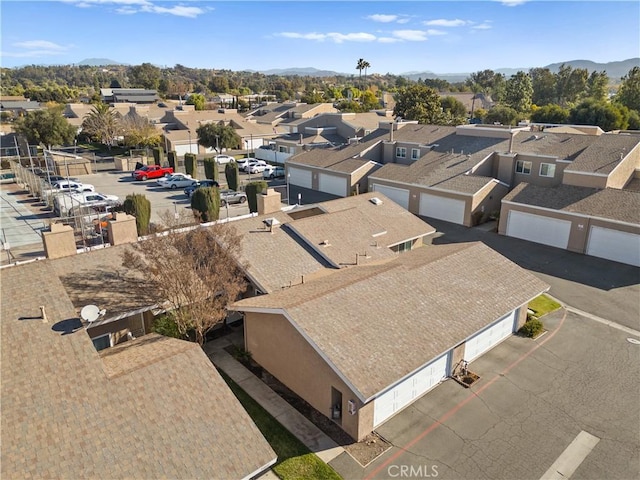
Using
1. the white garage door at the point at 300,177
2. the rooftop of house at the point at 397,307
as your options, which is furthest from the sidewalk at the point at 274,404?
the white garage door at the point at 300,177

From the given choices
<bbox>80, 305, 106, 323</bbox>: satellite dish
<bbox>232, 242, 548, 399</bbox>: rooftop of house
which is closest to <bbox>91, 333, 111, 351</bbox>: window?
<bbox>80, 305, 106, 323</bbox>: satellite dish

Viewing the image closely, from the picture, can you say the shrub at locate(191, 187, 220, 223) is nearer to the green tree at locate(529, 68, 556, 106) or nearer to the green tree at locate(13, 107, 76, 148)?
the green tree at locate(13, 107, 76, 148)

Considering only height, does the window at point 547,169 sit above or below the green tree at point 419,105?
below

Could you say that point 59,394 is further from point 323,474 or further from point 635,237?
point 635,237

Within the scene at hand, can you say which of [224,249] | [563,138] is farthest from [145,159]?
[563,138]

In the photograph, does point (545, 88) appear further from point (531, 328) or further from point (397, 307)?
point (397, 307)

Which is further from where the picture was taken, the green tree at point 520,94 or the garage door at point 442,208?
the green tree at point 520,94

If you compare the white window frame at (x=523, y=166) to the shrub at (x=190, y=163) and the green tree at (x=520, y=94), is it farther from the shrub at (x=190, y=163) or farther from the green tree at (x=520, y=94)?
the green tree at (x=520, y=94)
